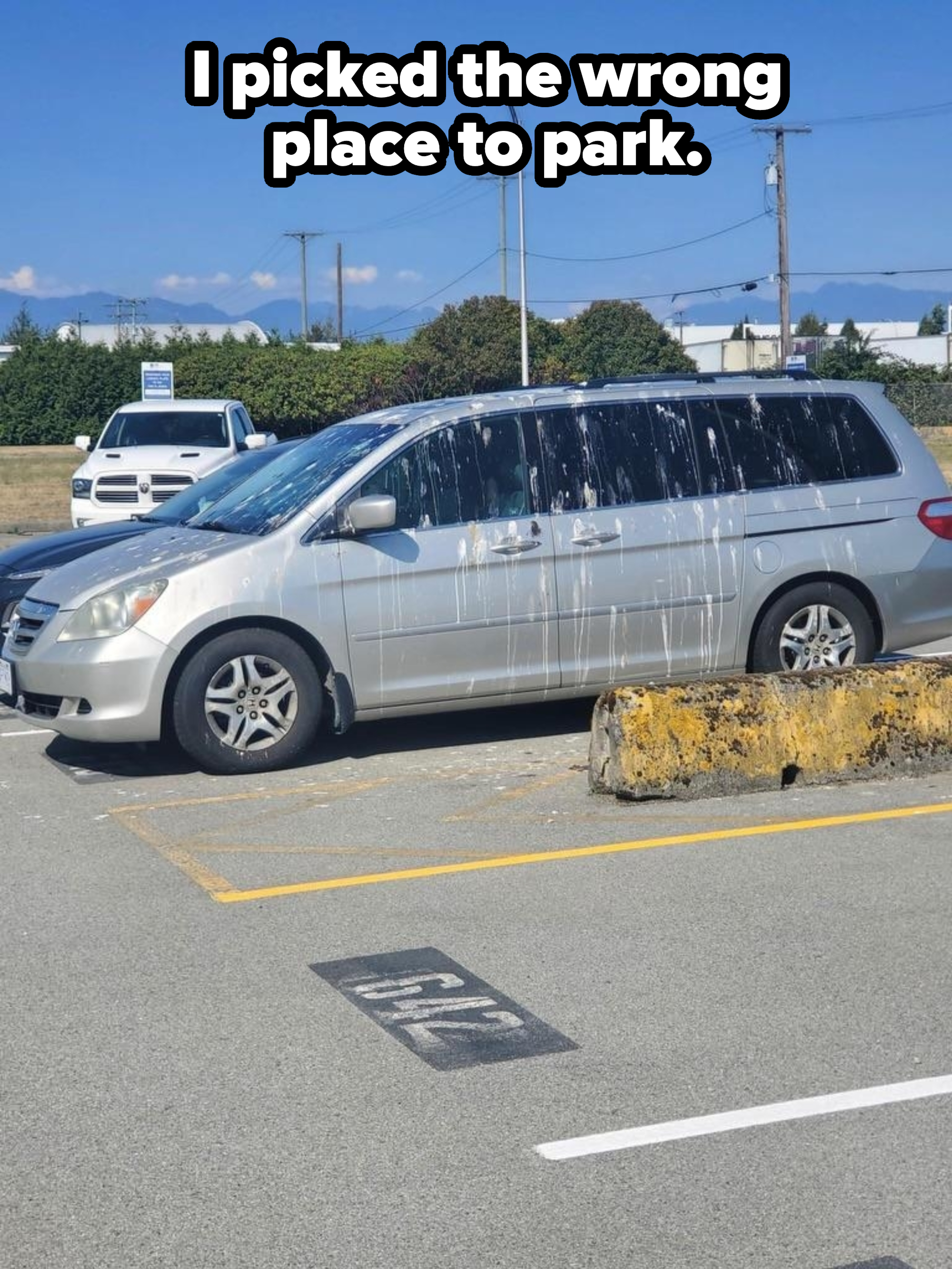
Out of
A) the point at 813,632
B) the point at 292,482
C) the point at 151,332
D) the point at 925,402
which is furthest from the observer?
the point at 151,332

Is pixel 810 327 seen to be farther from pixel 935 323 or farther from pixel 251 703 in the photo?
pixel 251 703

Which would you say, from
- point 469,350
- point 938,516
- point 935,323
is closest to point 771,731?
point 938,516

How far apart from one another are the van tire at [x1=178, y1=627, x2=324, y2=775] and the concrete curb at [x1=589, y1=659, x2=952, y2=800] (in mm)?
1557

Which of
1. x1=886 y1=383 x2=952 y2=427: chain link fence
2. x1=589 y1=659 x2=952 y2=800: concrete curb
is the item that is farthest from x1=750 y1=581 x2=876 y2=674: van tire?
x1=886 y1=383 x2=952 y2=427: chain link fence

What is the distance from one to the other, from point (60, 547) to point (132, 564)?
10.6ft

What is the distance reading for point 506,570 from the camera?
9.09 meters

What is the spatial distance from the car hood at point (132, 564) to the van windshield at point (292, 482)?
0.14 metres

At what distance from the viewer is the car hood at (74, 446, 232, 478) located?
67.9ft

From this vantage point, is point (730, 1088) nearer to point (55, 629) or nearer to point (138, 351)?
point (55, 629)

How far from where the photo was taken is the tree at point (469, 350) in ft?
209

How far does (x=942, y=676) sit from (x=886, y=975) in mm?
3292

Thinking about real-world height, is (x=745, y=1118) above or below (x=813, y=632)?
below

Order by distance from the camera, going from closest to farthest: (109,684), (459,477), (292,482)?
(109,684) → (459,477) → (292,482)

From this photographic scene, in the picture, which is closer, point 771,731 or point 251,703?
point 771,731
